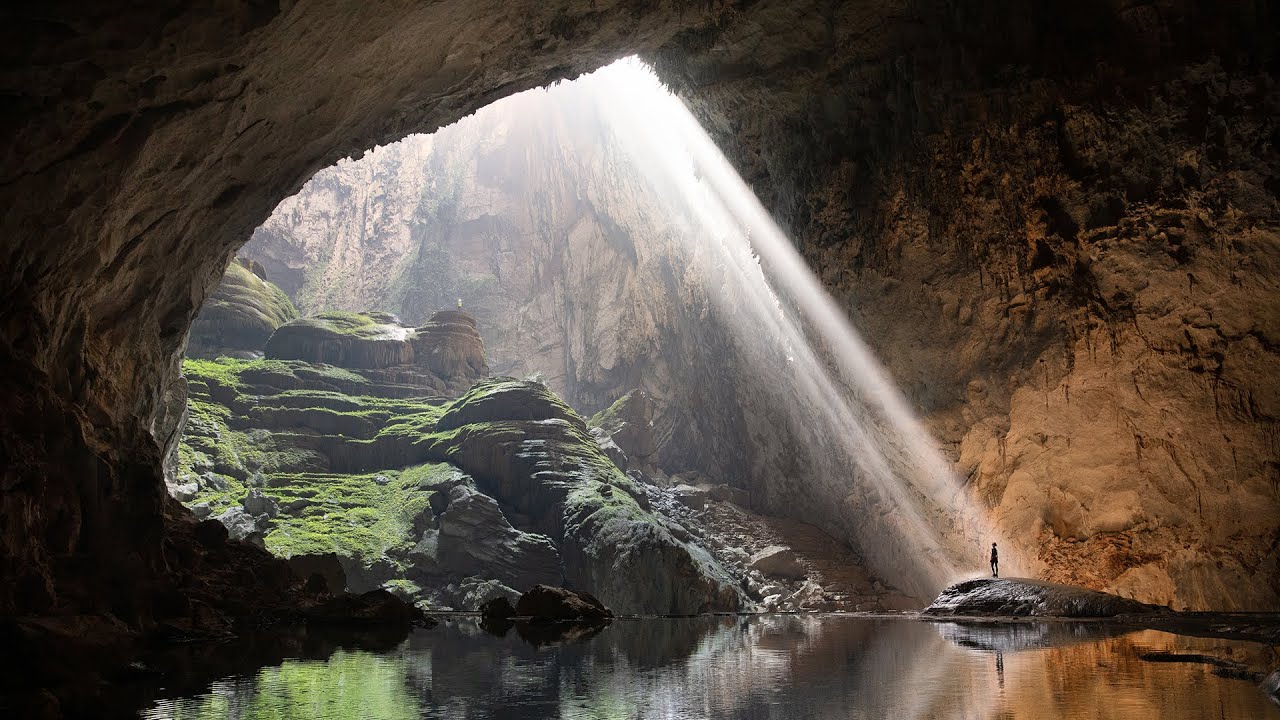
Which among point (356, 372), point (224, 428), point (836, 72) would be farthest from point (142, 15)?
point (356, 372)

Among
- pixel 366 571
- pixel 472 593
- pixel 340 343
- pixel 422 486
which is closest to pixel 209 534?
pixel 472 593

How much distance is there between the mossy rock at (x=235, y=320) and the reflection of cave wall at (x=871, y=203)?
50.1 meters

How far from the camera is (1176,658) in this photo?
882cm

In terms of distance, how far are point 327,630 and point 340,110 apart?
35.8 ft

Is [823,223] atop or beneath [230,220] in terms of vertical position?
atop

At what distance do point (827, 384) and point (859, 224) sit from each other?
35.0 feet

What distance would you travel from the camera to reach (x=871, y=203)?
72.4ft

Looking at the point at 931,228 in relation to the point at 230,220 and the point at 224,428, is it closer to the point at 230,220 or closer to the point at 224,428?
the point at 230,220

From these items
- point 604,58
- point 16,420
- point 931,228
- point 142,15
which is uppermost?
point 604,58

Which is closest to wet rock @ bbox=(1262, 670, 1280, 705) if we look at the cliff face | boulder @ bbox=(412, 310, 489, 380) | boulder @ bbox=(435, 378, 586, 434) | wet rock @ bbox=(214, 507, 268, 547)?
wet rock @ bbox=(214, 507, 268, 547)

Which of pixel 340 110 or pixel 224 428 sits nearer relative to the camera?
pixel 340 110

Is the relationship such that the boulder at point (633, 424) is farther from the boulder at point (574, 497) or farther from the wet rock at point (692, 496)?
the boulder at point (574, 497)

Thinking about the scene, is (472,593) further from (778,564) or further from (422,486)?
(778,564)

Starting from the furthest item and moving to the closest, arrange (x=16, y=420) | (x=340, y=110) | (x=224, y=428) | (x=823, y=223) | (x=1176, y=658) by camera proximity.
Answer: (x=224, y=428) → (x=823, y=223) → (x=340, y=110) → (x=16, y=420) → (x=1176, y=658)
